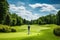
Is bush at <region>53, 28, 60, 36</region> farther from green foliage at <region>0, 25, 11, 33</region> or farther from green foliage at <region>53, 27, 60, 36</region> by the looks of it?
green foliage at <region>0, 25, 11, 33</region>

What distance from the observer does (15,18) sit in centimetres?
357

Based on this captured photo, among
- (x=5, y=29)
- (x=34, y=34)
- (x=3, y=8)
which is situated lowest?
(x=34, y=34)

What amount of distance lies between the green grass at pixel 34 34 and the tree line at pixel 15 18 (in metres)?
0.10

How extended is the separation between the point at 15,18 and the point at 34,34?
587 mm

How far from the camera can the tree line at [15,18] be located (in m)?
3.50

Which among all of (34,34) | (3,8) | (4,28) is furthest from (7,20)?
(34,34)

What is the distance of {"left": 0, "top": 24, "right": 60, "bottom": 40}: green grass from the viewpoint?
343 cm

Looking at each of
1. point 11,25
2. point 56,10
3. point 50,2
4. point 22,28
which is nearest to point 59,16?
point 56,10

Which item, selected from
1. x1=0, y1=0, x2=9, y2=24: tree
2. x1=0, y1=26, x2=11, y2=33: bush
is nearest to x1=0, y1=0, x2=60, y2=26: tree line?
x1=0, y1=0, x2=9, y2=24: tree

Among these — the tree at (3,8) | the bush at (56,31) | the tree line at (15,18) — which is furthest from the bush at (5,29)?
the bush at (56,31)

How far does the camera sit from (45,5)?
145 inches

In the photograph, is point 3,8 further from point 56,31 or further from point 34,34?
point 56,31

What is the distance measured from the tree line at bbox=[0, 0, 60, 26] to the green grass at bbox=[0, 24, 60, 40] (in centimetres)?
10

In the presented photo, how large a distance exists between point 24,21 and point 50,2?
0.80 meters
